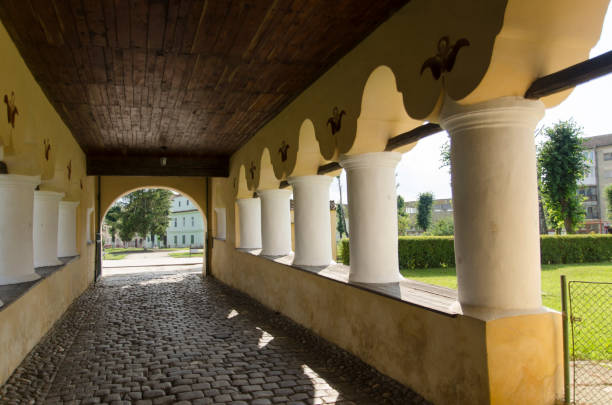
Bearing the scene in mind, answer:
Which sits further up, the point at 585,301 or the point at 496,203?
the point at 496,203

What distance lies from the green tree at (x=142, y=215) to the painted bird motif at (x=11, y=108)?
1341 inches

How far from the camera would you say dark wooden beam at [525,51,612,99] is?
2.63 meters

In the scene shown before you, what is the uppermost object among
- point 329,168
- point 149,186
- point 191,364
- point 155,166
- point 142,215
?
point 155,166

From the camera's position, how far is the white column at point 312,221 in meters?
7.05

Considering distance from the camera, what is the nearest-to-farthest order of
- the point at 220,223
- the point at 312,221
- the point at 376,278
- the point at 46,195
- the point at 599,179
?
the point at 376,278, the point at 312,221, the point at 46,195, the point at 220,223, the point at 599,179

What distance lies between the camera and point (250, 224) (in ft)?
36.1

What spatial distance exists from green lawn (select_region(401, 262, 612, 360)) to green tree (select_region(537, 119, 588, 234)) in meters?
4.38

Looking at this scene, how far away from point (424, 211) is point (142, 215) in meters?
27.1

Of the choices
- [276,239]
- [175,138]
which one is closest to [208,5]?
[276,239]

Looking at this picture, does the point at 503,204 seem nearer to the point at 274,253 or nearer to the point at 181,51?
the point at 181,51

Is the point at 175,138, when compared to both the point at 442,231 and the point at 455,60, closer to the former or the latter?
the point at 455,60

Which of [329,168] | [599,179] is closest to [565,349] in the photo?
[329,168]

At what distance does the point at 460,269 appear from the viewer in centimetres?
340

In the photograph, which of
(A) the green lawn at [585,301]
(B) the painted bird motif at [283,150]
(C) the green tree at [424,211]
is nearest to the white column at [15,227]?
(B) the painted bird motif at [283,150]
